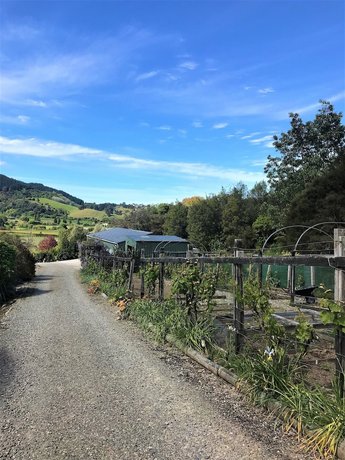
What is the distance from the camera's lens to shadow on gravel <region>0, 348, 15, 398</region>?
5.27m

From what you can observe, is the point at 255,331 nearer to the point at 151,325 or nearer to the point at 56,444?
the point at 151,325

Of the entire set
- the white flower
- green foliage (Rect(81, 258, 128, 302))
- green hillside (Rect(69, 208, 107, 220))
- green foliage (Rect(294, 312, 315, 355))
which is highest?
green hillside (Rect(69, 208, 107, 220))

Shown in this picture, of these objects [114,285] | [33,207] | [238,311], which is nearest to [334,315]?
[238,311]

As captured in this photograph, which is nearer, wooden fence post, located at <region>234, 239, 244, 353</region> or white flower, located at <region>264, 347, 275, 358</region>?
white flower, located at <region>264, 347, 275, 358</region>

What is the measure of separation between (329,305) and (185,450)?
1.69 m

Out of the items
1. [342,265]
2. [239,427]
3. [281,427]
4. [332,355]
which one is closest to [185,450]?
[239,427]

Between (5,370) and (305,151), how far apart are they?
43.1m

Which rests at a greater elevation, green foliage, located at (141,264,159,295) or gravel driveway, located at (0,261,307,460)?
green foliage, located at (141,264,159,295)

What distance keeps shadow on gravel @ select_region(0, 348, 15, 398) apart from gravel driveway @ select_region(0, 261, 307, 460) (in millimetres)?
14

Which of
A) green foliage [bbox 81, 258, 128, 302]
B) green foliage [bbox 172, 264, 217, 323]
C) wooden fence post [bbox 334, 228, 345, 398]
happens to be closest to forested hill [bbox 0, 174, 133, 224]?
green foliage [bbox 81, 258, 128, 302]

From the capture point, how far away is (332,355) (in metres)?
6.03

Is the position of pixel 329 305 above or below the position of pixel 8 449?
above

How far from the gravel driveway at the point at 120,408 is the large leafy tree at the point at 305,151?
38.8m

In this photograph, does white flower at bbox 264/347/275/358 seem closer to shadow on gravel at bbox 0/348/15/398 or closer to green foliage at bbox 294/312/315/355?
green foliage at bbox 294/312/315/355
